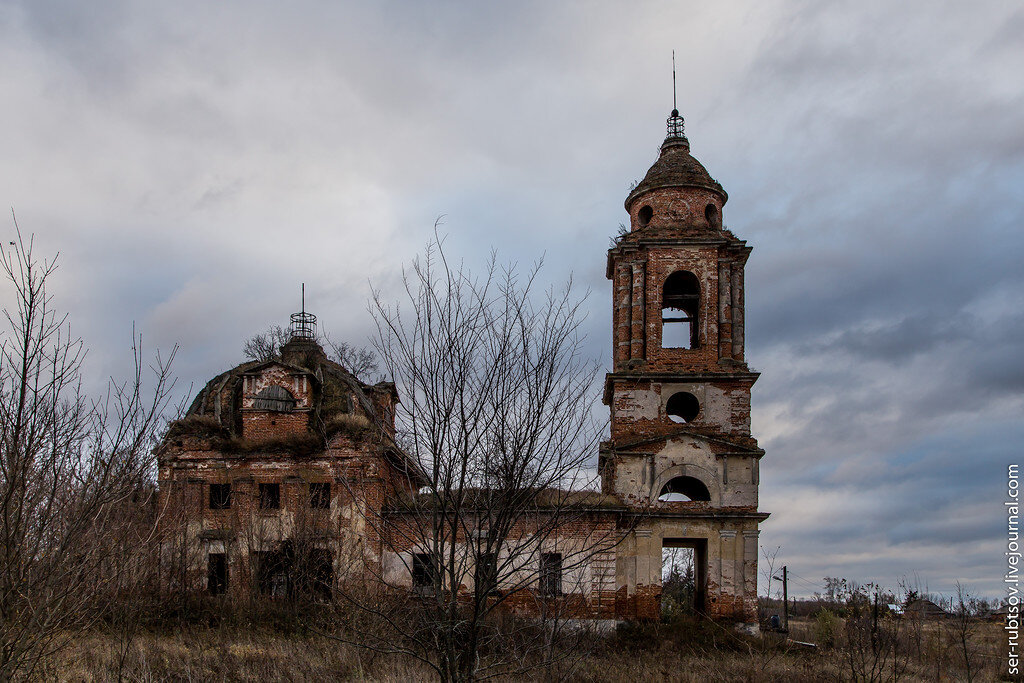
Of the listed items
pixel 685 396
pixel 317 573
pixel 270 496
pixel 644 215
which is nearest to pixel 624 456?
pixel 685 396

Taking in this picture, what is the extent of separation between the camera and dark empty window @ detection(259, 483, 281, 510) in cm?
2305

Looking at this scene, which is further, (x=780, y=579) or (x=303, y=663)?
(x=780, y=579)

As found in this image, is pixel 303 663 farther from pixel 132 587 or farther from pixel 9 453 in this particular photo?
pixel 9 453

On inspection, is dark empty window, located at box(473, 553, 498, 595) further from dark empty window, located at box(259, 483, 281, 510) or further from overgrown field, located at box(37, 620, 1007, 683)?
dark empty window, located at box(259, 483, 281, 510)

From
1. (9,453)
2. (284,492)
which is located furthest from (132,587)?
(284,492)

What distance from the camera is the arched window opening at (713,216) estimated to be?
2500cm

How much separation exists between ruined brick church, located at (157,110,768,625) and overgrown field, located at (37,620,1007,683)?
187cm

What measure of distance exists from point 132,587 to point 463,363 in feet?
27.0

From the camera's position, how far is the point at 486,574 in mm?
6965

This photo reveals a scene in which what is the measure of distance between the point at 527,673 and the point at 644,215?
56.4 feet

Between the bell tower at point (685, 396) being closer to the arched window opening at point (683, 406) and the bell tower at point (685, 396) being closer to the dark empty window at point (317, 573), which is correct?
the arched window opening at point (683, 406)

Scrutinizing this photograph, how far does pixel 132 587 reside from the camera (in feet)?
40.8

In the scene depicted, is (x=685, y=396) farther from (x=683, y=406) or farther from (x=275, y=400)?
(x=275, y=400)

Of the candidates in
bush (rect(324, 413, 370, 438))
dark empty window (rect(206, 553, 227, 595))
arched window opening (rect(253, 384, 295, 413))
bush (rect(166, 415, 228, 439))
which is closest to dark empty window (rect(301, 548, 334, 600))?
dark empty window (rect(206, 553, 227, 595))
